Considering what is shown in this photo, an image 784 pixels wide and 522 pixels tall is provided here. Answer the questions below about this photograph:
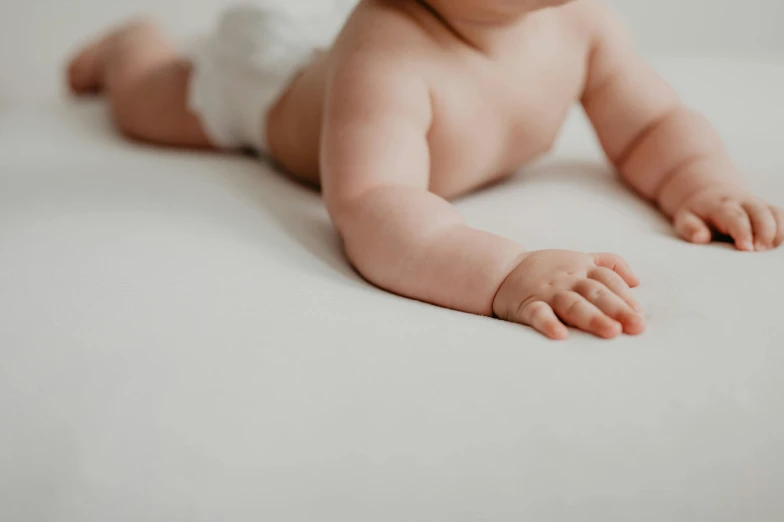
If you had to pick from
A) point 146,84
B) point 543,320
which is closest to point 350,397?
point 543,320

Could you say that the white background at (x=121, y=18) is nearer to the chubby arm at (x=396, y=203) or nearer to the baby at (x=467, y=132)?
the baby at (x=467, y=132)

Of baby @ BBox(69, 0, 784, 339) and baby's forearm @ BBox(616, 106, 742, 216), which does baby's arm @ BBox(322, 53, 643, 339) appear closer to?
baby @ BBox(69, 0, 784, 339)

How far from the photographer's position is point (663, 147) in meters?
0.80

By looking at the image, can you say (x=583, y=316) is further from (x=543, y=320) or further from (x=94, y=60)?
(x=94, y=60)

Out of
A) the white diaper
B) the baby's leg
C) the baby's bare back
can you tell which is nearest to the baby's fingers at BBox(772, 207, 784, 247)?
the baby's bare back

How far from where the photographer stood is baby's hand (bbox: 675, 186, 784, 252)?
0.64 meters

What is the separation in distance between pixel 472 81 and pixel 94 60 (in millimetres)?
826

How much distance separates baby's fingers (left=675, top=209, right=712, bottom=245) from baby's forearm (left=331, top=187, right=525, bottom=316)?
0.18m

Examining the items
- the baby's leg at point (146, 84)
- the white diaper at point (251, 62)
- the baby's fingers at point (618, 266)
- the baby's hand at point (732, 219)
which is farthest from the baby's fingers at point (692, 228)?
the baby's leg at point (146, 84)

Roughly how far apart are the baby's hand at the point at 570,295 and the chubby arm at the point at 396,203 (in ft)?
0.06

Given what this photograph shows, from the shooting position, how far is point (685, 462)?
41cm

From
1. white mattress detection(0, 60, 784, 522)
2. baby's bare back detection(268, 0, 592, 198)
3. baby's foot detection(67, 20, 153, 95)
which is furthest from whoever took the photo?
baby's foot detection(67, 20, 153, 95)

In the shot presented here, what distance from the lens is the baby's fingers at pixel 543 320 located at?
49 centimetres

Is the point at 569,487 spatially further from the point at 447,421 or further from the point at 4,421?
the point at 4,421
